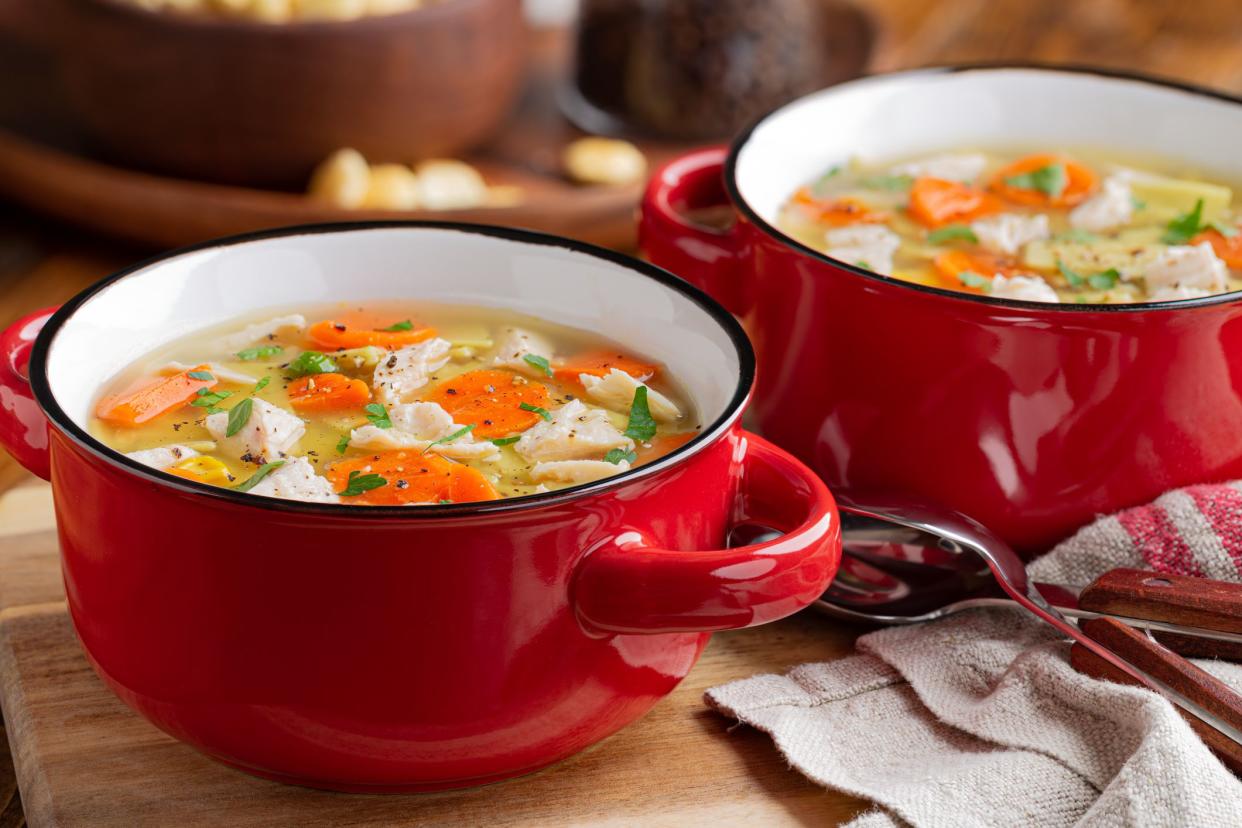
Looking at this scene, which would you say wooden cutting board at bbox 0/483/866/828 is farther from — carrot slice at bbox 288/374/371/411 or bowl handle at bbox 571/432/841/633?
carrot slice at bbox 288/374/371/411

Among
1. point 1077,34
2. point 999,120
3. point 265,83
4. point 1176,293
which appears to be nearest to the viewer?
point 1176,293

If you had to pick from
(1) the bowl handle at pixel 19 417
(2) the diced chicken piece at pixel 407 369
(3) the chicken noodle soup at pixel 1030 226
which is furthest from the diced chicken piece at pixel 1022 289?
(1) the bowl handle at pixel 19 417

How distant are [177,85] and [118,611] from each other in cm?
159

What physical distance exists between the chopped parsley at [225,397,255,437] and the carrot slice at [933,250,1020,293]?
0.85 metres

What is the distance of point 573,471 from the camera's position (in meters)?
1.40

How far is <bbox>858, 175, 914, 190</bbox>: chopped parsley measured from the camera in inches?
84.1

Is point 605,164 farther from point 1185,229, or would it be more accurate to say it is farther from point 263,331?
point 263,331

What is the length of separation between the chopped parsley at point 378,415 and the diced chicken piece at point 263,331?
20cm

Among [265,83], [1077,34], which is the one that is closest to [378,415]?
[265,83]

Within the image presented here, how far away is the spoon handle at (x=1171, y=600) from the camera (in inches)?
57.6

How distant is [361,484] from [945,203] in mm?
1024

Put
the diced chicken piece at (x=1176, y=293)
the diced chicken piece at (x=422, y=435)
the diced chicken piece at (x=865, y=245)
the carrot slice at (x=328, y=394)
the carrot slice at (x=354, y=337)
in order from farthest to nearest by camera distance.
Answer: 1. the diced chicken piece at (x=865, y=245)
2. the diced chicken piece at (x=1176, y=293)
3. the carrot slice at (x=354, y=337)
4. the carrot slice at (x=328, y=394)
5. the diced chicken piece at (x=422, y=435)

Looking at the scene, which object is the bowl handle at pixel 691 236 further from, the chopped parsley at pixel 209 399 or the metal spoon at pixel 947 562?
the chopped parsley at pixel 209 399

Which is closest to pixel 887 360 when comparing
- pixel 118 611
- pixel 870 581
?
pixel 870 581
